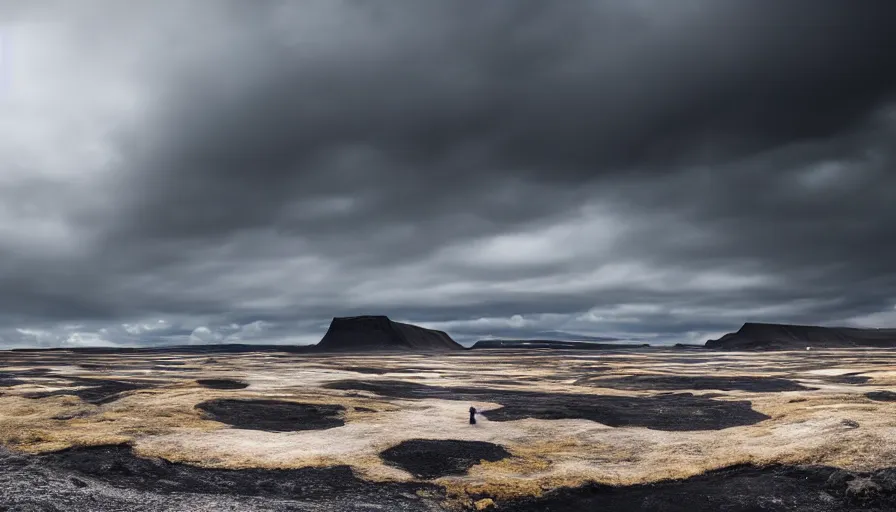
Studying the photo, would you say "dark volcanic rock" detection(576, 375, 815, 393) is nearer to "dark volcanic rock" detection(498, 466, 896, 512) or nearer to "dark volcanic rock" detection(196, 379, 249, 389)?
"dark volcanic rock" detection(196, 379, 249, 389)

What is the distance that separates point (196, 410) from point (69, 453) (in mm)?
13151

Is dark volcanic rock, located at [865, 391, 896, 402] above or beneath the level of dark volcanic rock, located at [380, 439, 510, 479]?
above

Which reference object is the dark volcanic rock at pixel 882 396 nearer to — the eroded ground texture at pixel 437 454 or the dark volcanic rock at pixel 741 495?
the eroded ground texture at pixel 437 454

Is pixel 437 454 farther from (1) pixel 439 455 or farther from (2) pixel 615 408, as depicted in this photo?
(2) pixel 615 408

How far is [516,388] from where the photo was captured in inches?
2490

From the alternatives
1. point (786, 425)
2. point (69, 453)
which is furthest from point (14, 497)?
point (786, 425)

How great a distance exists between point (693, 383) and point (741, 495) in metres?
51.3

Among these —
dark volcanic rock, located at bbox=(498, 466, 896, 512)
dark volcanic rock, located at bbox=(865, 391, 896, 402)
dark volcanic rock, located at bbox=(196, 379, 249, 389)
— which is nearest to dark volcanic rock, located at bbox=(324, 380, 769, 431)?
dark volcanic rock, located at bbox=(865, 391, 896, 402)

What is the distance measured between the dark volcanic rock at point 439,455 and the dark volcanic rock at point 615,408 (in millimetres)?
9998

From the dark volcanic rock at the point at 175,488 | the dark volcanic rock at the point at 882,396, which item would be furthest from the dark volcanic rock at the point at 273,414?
the dark volcanic rock at the point at 882,396

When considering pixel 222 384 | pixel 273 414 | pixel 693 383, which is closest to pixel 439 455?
pixel 273 414

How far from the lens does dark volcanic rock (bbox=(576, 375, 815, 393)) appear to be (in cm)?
6238

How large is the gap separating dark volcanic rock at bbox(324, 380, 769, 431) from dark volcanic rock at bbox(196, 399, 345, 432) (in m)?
11.2

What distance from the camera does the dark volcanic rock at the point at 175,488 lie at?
19.2 meters
